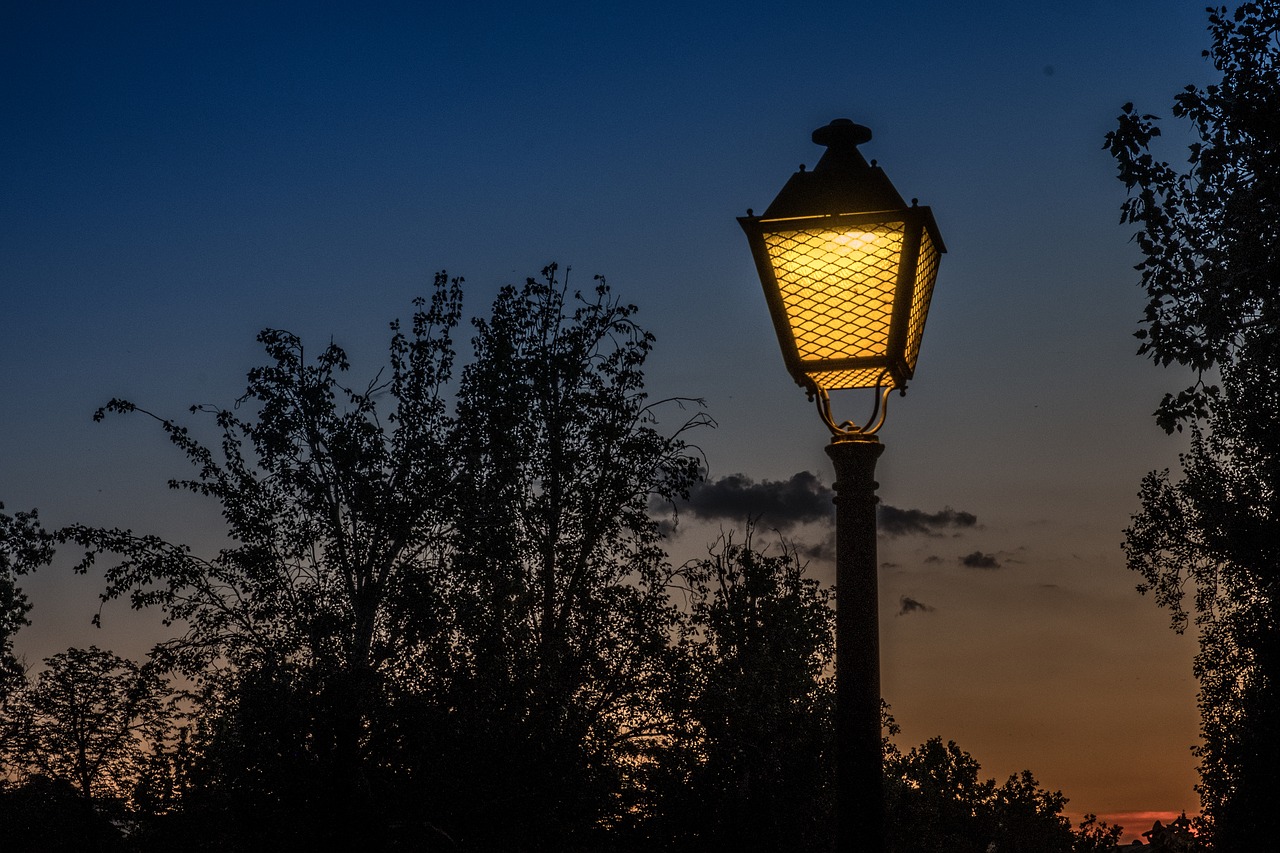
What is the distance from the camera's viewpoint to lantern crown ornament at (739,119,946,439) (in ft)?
16.4

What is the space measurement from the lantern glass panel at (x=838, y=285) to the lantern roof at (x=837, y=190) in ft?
0.28

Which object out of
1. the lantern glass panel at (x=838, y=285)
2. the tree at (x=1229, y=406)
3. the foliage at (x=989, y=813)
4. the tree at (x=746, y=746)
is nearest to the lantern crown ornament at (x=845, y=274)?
the lantern glass panel at (x=838, y=285)

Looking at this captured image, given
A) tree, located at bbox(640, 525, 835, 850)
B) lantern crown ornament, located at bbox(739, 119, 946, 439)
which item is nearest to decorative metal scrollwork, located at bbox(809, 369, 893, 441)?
lantern crown ornament, located at bbox(739, 119, 946, 439)

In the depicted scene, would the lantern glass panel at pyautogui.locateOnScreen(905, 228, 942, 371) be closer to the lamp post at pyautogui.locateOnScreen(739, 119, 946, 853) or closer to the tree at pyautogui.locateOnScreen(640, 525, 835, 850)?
the lamp post at pyautogui.locateOnScreen(739, 119, 946, 853)

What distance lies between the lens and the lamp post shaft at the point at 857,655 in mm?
4645

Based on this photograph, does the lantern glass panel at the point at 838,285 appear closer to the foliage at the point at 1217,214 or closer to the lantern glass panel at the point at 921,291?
the lantern glass panel at the point at 921,291

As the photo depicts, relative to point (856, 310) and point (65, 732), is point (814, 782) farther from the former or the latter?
point (856, 310)

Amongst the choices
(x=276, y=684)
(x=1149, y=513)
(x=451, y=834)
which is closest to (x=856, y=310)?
(x=451, y=834)

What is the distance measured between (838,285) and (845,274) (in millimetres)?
52

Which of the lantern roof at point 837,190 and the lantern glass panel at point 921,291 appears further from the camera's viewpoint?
the lantern glass panel at point 921,291

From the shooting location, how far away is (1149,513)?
1308 inches

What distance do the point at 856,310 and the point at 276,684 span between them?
19256mm

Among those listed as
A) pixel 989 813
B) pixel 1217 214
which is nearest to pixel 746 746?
pixel 1217 214

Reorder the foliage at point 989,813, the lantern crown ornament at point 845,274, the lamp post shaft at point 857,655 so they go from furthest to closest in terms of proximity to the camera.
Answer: the foliage at point 989,813 → the lantern crown ornament at point 845,274 → the lamp post shaft at point 857,655
